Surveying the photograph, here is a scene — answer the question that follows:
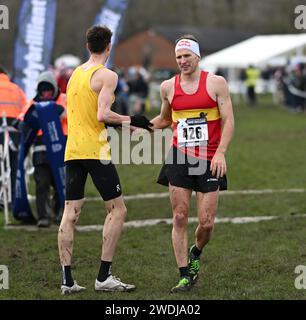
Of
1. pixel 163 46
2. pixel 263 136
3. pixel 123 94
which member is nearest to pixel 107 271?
pixel 263 136

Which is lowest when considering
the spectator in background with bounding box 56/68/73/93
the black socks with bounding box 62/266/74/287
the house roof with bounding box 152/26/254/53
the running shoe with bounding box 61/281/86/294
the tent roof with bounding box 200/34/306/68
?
the running shoe with bounding box 61/281/86/294

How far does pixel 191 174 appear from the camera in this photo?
6.71 meters

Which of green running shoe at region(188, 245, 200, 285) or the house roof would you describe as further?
the house roof

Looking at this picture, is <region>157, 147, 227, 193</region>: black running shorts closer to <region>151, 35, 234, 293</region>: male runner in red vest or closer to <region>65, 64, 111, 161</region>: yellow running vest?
<region>151, 35, 234, 293</region>: male runner in red vest

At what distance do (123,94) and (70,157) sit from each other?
73.5 feet

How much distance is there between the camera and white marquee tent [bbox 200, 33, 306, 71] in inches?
1612

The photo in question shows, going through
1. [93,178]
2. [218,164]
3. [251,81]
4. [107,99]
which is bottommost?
[93,178]

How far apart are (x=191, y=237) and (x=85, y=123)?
2.88 meters

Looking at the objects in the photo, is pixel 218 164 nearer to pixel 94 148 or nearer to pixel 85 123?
pixel 94 148

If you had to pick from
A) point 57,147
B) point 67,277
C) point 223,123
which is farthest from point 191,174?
point 57,147

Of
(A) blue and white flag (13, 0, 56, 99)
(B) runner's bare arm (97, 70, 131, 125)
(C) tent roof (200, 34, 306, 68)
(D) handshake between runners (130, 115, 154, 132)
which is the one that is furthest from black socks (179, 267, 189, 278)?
(C) tent roof (200, 34, 306, 68)

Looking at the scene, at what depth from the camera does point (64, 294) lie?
6566 millimetres

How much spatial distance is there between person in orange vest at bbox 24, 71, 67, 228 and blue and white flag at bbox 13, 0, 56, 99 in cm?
642

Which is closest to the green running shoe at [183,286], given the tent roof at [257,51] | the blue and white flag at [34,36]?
the blue and white flag at [34,36]
